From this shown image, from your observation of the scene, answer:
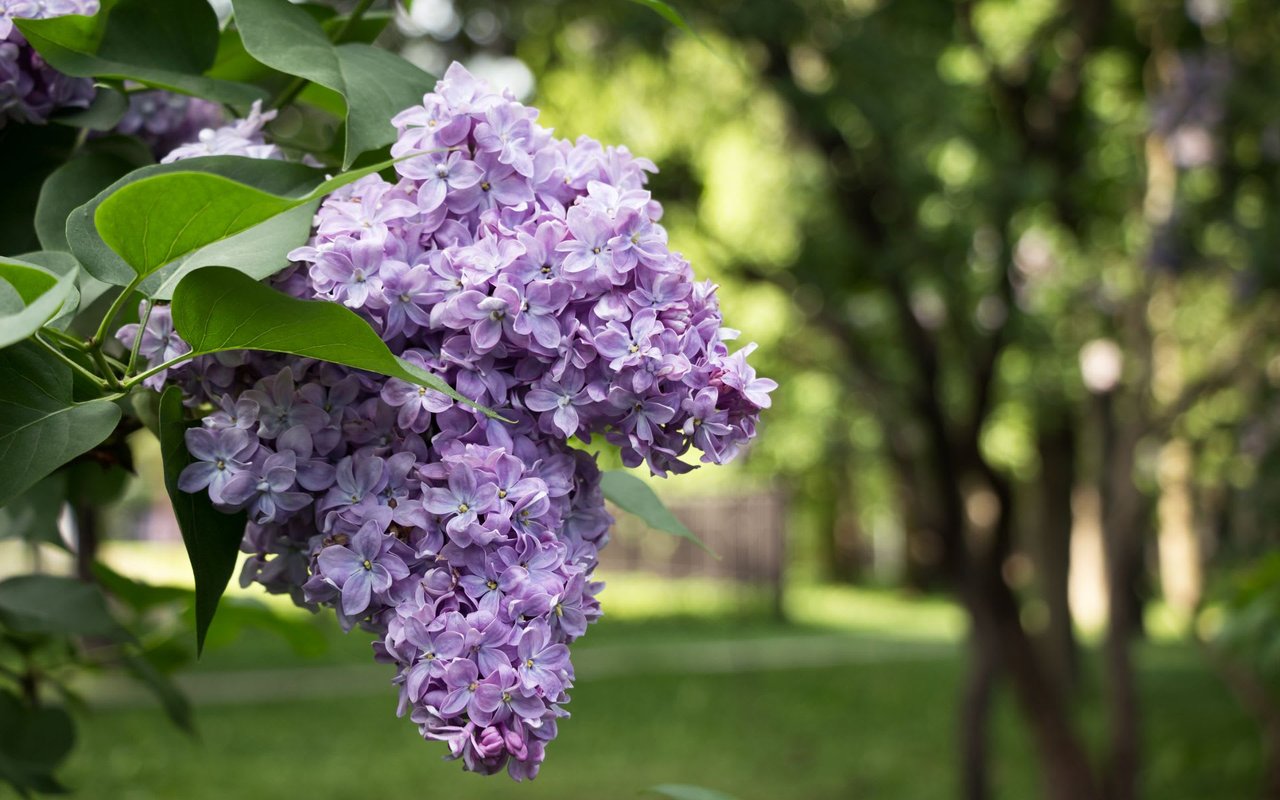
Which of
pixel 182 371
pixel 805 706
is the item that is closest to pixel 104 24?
pixel 182 371

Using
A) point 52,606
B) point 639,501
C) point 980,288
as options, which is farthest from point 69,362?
point 980,288

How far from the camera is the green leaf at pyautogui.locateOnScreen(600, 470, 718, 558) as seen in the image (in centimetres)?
104

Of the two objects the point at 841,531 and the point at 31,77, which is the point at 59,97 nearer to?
the point at 31,77

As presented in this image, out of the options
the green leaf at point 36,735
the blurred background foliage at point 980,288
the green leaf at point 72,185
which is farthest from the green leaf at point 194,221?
the blurred background foliage at point 980,288

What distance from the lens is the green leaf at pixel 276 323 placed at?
2.20 feet

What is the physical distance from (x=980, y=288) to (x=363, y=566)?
544 centimetres

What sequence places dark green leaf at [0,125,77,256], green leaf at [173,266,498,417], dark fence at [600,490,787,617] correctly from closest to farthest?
green leaf at [173,266,498,417], dark green leaf at [0,125,77,256], dark fence at [600,490,787,617]

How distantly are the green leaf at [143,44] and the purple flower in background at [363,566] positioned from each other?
0.37 m

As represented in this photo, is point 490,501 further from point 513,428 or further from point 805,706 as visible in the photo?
point 805,706

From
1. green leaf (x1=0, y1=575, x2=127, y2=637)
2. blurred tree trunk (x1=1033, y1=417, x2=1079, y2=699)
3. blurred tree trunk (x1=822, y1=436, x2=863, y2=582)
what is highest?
blurred tree trunk (x1=822, y1=436, x2=863, y2=582)

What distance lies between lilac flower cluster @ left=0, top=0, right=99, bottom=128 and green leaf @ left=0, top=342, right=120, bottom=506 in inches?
10.9

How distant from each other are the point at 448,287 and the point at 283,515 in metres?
0.17

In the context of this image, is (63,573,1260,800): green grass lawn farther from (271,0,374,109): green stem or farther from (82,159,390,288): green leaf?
(82,159,390,288): green leaf

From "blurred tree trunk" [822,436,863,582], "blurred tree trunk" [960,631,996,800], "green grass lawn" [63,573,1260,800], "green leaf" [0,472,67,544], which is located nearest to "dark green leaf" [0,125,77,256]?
"green leaf" [0,472,67,544]
